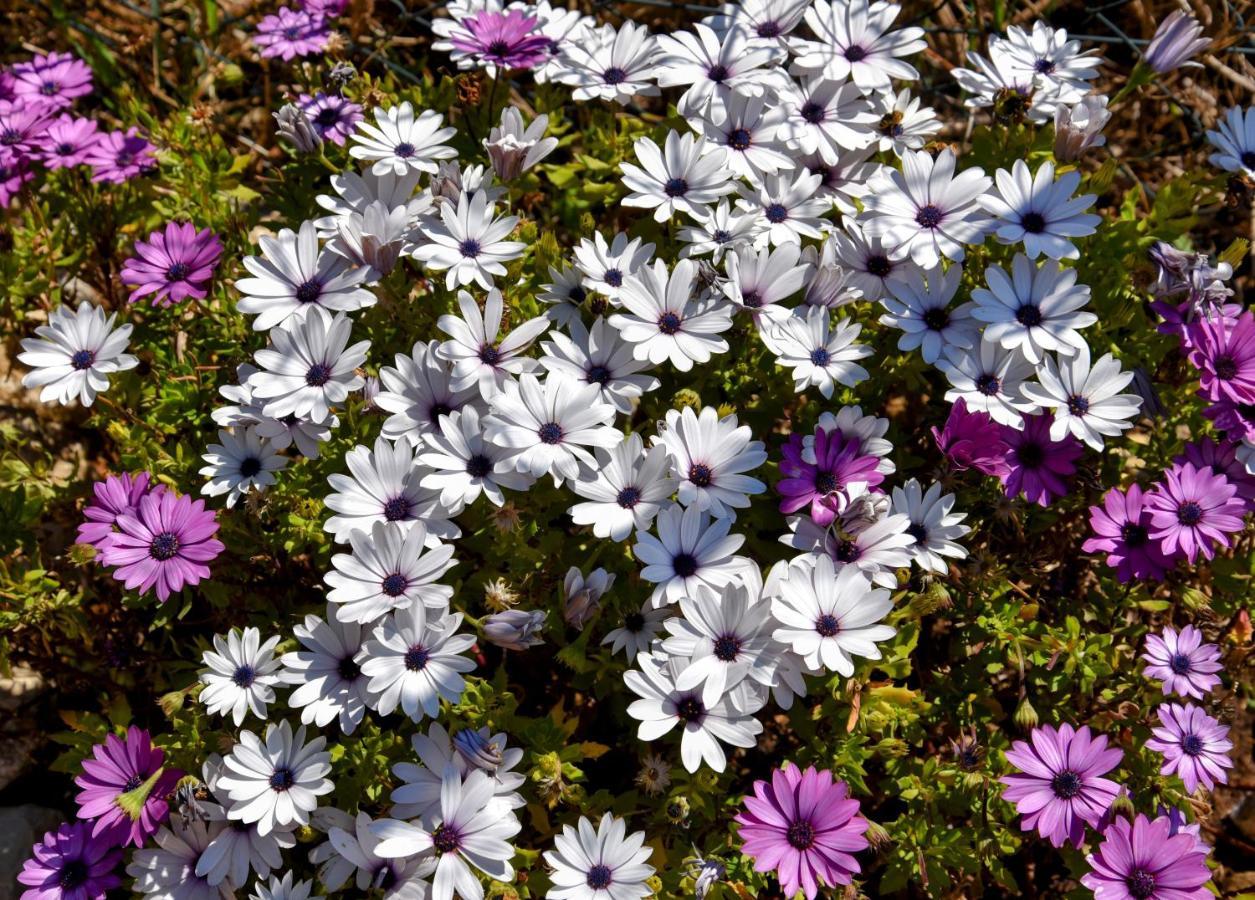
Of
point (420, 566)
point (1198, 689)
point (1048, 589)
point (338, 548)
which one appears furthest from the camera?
point (1048, 589)

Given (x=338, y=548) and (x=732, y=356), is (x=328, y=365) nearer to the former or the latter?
(x=338, y=548)

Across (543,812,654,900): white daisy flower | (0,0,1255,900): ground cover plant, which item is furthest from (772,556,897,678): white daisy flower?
(543,812,654,900): white daisy flower

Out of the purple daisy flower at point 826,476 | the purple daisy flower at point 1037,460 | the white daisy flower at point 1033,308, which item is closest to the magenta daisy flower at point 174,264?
the purple daisy flower at point 826,476

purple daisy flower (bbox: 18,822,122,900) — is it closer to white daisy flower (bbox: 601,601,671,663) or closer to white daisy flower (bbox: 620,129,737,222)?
white daisy flower (bbox: 601,601,671,663)

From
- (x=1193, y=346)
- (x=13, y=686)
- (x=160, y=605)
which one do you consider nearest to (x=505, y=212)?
(x=160, y=605)

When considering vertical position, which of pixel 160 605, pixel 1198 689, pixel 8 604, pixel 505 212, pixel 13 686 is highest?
pixel 505 212

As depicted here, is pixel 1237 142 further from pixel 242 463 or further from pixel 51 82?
pixel 51 82
